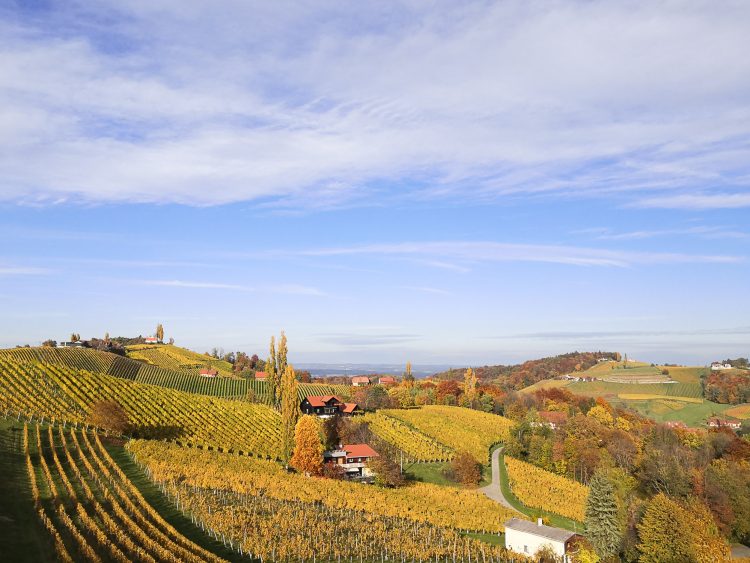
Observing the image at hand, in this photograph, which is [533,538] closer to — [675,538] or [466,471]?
[675,538]

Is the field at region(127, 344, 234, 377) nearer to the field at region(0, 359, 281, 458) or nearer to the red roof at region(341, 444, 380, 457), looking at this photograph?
the field at region(0, 359, 281, 458)

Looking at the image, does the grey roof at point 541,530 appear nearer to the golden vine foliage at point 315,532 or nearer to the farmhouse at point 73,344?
the golden vine foliage at point 315,532

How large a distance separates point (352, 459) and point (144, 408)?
1255 inches

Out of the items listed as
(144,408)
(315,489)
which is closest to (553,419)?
(315,489)

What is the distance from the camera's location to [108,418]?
225ft

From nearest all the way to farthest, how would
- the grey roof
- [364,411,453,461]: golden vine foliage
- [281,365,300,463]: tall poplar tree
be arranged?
the grey roof → [281,365,300,463]: tall poplar tree → [364,411,453,461]: golden vine foliage

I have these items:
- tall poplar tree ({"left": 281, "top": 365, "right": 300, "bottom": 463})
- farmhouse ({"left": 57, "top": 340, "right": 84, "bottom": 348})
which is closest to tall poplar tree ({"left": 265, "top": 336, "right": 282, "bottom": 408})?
tall poplar tree ({"left": 281, "top": 365, "right": 300, "bottom": 463})

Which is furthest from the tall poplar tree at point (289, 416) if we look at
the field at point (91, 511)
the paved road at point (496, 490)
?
the paved road at point (496, 490)

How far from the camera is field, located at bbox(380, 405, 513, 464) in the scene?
10006 cm

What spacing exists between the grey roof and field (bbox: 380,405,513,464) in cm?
3748

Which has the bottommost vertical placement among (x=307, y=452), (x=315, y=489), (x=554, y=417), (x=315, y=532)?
(x=554, y=417)

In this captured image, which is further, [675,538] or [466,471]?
[466,471]

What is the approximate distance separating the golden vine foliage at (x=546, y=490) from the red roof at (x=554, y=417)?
3404 centimetres

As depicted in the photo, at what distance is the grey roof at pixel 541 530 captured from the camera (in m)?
49.0
